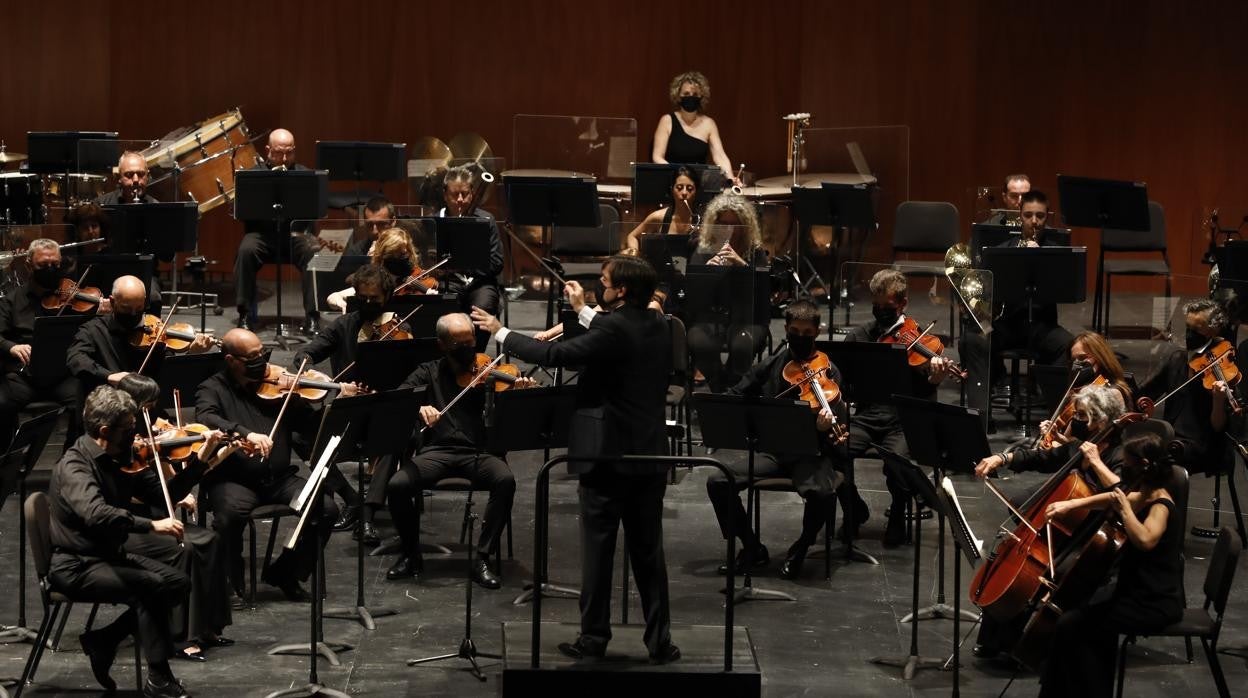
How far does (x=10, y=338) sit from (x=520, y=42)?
588cm

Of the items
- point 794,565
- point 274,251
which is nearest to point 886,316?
point 794,565

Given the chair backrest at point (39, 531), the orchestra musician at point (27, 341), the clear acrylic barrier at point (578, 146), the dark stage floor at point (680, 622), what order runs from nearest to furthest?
the chair backrest at point (39, 531), the dark stage floor at point (680, 622), the orchestra musician at point (27, 341), the clear acrylic barrier at point (578, 146)

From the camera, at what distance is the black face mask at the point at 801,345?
738cm

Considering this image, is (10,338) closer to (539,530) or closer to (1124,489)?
(539,530)

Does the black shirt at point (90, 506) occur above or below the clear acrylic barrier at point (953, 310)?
below

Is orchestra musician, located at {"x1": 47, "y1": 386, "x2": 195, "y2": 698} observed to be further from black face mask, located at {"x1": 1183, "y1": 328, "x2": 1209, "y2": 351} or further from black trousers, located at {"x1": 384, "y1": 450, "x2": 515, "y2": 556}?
black face mask, located at {"x1": 1183, "y1": 328, "x2": 1209, "y2": 351}

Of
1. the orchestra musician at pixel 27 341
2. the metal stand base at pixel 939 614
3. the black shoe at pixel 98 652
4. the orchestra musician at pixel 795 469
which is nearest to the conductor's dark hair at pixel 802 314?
the orchestra musician at pixel 795 469

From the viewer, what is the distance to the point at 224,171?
445 inches

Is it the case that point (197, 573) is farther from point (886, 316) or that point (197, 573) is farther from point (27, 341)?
point (886, 316)

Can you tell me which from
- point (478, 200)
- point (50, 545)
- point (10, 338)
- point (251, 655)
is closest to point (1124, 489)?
point (251, 655)

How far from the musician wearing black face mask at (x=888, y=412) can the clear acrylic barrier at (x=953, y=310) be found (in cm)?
14

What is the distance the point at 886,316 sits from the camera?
25.9ft

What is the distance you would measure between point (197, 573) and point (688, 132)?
5916 mm

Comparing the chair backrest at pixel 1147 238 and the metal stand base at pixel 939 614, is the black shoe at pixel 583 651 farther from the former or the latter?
the chair backrest at pixel 1147 238
